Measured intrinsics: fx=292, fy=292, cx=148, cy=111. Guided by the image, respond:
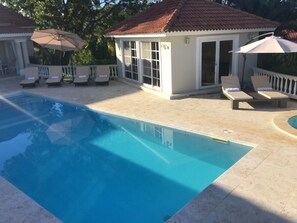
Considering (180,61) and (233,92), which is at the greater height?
(180,61)

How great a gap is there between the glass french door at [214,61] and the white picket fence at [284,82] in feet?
6.58

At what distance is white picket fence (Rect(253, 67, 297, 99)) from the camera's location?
12.5 metres

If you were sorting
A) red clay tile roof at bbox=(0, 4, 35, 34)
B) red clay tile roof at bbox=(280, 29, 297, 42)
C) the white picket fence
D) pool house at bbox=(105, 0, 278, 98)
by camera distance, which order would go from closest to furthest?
1. the white picket fence
2. pool house at bbox=(105, 0, 278, 98)
3. red clay tile roof at bbox=(280, 29, 297, 42)
4. red clay tile roof at bbox=(0, 4, 35, 34)

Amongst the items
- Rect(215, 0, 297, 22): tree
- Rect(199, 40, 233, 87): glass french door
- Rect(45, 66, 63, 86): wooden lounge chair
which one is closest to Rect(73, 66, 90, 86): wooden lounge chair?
Rect(45, 66, 63, 86): wooden lounge chair

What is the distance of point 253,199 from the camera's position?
18.9ft

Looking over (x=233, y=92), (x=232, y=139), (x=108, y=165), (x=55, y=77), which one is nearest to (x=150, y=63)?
(x=233, y=92)

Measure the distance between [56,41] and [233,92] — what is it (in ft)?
34.3

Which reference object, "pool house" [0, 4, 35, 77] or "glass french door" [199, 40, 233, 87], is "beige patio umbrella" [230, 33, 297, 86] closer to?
"glass french door" [199, 40, 233, 87]

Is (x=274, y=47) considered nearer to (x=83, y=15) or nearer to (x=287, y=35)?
(x=287, y=35)

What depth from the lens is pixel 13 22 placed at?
78.7 feet

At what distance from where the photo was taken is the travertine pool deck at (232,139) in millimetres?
5449

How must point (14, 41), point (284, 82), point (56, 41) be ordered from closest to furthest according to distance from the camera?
1. point (284, 82)
2. point (56, 41)
3. point (14, 41)

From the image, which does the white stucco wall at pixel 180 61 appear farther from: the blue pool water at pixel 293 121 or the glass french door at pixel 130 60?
the blue pool water at pixel 293 121

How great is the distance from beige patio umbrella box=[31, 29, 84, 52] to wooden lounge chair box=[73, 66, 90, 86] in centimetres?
187
